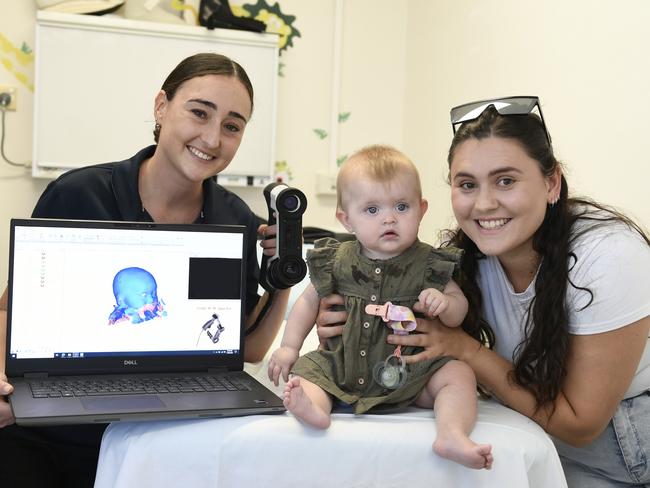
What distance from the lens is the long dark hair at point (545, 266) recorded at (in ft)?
4.14

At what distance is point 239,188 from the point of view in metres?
3.50

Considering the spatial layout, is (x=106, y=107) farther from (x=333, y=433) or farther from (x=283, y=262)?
(x=333, y=433)

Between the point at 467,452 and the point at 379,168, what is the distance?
55 centimetres

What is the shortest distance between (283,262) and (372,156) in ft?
0.90

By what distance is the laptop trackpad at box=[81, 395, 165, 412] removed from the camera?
1050mm

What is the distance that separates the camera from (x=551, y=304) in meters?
1.27

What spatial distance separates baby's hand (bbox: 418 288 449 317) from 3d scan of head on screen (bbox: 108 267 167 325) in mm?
474

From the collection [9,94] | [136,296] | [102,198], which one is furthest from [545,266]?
[9,94]

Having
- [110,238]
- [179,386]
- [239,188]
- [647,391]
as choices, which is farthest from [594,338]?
[239,188]

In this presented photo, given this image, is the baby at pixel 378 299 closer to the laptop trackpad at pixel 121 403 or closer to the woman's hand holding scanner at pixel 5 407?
the laptop trackpad at pixel 121 403

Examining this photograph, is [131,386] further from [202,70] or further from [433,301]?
[202,70]

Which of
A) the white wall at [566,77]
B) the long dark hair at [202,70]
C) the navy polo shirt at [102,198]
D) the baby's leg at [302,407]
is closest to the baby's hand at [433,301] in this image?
the baby's leg at [302,407]

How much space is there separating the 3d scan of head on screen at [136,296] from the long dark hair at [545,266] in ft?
1.98

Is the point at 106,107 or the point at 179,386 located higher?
the point at 106,107
